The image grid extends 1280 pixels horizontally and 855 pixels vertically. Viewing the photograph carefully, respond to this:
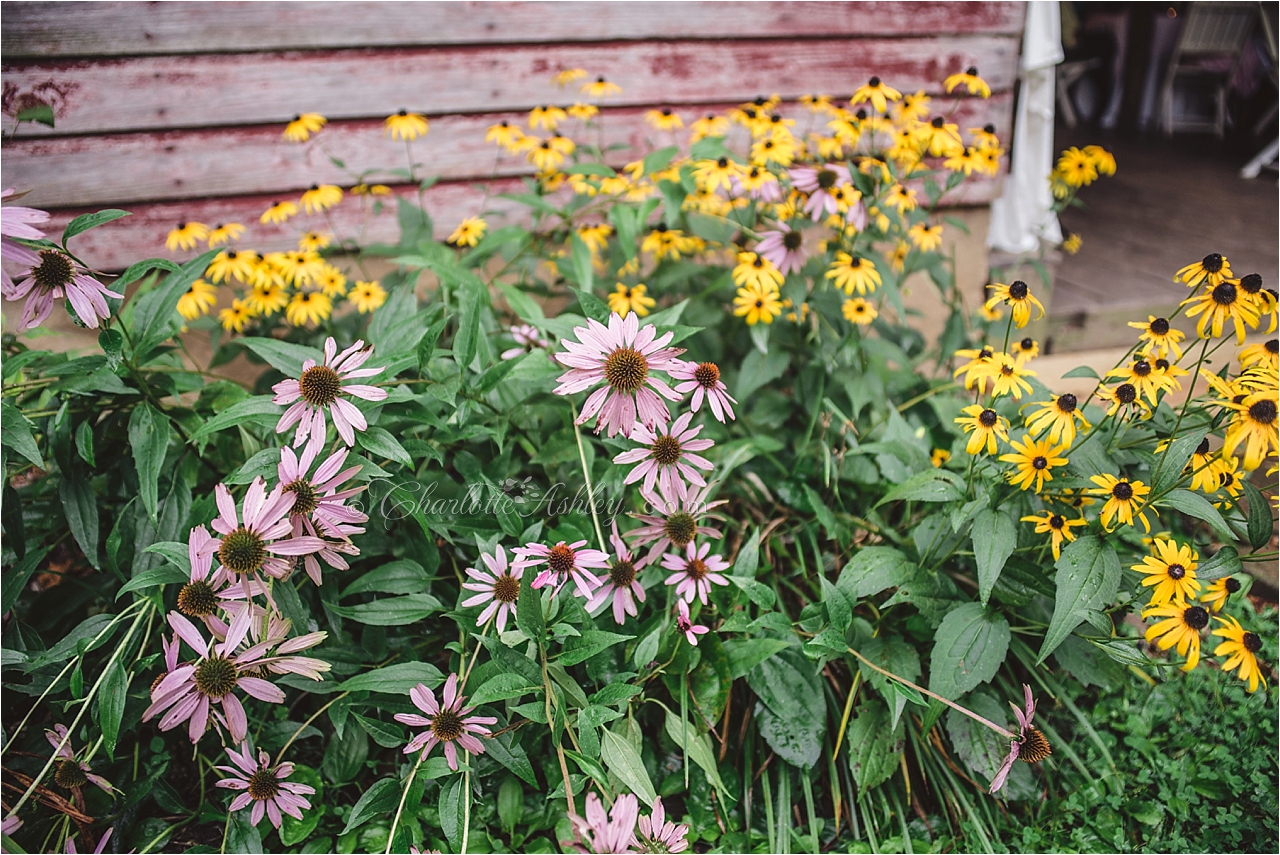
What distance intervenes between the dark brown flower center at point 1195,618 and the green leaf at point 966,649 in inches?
9.8

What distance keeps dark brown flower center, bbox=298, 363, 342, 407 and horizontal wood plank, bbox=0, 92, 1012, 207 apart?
135cm

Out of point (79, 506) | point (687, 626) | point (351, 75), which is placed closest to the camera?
point (687, 626)

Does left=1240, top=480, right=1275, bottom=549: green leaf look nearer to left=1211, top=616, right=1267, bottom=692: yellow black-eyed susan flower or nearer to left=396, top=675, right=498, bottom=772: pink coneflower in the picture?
left=1211, top=616, right=1267, bottom=692: yellow black-eyed susan flower

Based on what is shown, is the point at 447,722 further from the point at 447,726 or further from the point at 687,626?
the point at 687,626

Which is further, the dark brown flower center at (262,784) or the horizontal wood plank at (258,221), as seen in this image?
the horizontal wood plank at (258,221)

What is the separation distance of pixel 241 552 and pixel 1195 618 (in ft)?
4.11

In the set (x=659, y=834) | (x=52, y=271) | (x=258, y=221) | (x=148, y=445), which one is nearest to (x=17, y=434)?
(x=148, y=445)

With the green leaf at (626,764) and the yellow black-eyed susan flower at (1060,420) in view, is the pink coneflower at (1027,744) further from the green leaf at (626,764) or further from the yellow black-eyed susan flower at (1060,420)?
the green leaf at (626,764)

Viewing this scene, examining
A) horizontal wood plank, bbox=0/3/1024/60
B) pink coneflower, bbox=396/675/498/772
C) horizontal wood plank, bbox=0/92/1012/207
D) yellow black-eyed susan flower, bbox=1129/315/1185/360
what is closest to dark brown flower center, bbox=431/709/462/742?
pink coneflower, bbox=396/675/498/772

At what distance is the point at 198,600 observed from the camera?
998 mm

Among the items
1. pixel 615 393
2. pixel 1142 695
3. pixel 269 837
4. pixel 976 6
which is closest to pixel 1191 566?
pixel 1142 695

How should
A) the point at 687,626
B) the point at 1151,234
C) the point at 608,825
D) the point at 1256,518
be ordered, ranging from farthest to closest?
the point at 1151,234
the point at 687,626
the point at 1256,518
the point at 608,825

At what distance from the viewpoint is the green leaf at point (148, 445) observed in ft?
3.83

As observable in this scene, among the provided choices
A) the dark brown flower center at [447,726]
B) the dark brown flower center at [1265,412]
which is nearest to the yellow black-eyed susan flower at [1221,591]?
the dark brown flower center at [1265,412]
